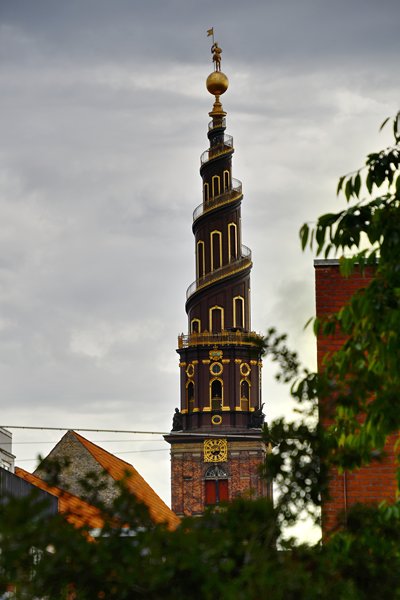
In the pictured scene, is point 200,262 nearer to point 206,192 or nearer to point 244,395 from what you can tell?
point 206,192

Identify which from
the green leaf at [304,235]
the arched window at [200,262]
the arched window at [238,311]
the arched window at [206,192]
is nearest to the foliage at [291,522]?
the green leaf at [304,235]

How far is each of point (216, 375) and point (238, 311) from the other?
568cm

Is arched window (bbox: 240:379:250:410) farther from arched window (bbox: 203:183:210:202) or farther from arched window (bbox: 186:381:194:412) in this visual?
arched window (bbox: 203:183:210:202)

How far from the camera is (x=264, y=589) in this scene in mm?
9516

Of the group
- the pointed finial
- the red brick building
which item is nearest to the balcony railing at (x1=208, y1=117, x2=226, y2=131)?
the pointed finial

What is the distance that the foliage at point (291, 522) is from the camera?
32.1ft

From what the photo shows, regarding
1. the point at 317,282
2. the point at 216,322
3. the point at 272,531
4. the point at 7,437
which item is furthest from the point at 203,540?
the point at 216,322

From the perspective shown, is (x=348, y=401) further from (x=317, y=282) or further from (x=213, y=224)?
(x=213, y=224)

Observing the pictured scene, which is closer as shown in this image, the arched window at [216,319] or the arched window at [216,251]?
the arched window at [216,319]

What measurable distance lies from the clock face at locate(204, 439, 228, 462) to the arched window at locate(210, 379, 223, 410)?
279 centimetres

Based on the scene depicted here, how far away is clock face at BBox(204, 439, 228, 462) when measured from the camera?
125 m

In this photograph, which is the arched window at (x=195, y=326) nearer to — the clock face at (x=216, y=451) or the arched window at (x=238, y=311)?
the arched window at (x=238, y=311)

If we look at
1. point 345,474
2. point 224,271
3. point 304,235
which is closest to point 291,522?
point 304,235

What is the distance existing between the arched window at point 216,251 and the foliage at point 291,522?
11170 centimetres
